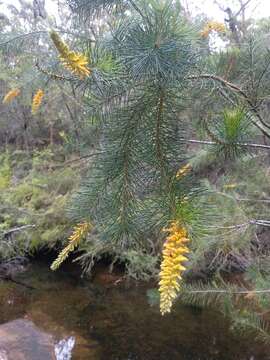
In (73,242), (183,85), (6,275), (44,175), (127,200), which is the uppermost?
(183,85)

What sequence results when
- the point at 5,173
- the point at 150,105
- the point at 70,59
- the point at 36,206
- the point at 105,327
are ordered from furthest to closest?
the point at 5,173
the point at 36,206
the point at 105,327
the point at 150,105
the point at 70,59

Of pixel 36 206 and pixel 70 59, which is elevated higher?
pixel 70 59

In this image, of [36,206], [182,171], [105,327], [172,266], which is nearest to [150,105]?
[182,171]

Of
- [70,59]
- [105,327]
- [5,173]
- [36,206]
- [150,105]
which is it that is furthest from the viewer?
[5,173]

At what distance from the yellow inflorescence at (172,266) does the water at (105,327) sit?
4.01 meters

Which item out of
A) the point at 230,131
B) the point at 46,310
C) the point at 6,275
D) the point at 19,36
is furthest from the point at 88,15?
the point at 6,275

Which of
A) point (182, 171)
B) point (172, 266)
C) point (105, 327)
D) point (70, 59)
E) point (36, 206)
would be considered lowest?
point (105, 327)

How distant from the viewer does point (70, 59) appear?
802mm

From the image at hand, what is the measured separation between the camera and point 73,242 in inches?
43.9

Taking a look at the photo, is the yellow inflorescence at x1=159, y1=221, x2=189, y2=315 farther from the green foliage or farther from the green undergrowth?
the green foliage

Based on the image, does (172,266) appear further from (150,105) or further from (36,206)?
(36,206)

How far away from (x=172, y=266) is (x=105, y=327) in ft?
16.8

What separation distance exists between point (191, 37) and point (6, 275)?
7061 millimetres

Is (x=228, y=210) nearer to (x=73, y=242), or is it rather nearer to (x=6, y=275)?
(x=73, y=242)
